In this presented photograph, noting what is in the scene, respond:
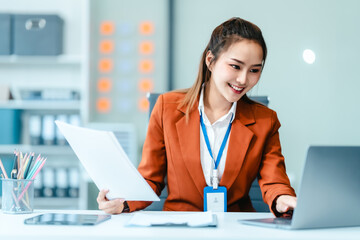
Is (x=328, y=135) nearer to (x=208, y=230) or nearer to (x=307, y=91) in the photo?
(x=307, y=91)

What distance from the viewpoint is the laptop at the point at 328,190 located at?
0.88m

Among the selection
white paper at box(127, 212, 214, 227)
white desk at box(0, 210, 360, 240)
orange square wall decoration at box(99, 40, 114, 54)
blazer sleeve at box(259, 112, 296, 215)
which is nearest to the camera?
white desk at box(0, 210, 360, 240)

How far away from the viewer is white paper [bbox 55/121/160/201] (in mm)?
1030

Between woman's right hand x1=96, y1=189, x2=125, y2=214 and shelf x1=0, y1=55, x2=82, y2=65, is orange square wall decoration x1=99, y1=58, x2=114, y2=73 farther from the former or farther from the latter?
woman's right hand x1=96, y1=189, x2=125, y2=214

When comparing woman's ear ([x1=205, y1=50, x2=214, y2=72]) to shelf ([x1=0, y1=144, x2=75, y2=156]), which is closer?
woman's ear ([x1=205, y1=50, x2=214, y2=72])

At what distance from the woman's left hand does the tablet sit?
45cm

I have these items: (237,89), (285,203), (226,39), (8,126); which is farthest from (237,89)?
(8,126)

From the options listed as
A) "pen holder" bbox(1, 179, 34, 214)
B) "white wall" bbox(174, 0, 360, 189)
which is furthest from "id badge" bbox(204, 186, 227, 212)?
"white wall" bbox(174, 0, 360, 189)

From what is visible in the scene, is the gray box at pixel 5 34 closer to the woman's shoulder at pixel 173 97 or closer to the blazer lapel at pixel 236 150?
the woman's shoulder at pixel 173 97

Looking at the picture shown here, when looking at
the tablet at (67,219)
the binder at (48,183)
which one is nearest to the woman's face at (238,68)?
the tablet at (67,219)

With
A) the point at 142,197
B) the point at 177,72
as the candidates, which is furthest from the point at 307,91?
the point at 142,197

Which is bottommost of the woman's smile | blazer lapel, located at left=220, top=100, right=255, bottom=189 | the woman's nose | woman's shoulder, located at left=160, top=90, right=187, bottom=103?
blazer lapel, located at left=220, top=100, right=255, bottom=189

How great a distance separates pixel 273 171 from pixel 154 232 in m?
0.65

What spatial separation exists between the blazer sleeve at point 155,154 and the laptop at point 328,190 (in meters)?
0.58
